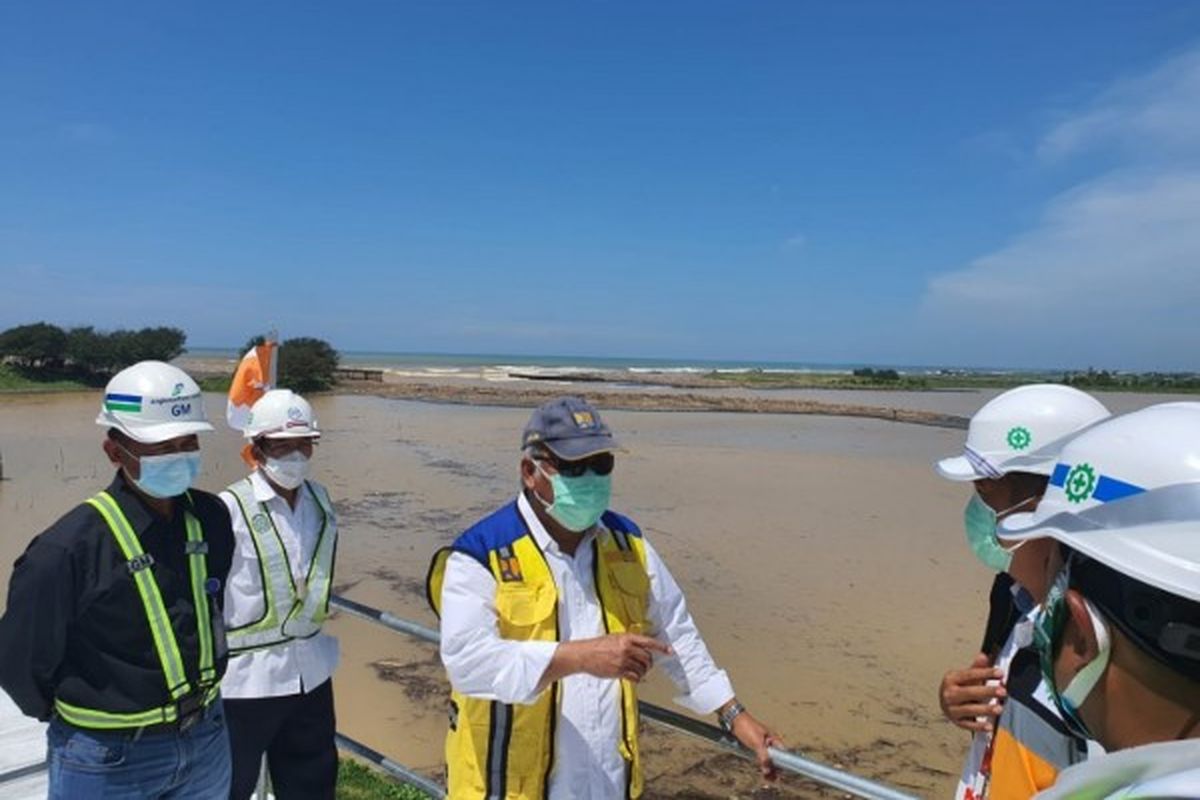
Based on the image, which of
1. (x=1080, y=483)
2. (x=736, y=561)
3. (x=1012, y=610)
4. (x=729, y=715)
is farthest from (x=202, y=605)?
(x=736, y=561)

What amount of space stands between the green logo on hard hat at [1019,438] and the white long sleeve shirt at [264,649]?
9.14ft

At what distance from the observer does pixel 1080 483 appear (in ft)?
3.80

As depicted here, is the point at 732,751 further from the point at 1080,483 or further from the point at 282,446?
the point at 282,446

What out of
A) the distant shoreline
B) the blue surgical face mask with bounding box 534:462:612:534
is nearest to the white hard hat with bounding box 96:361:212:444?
the blue surgical face mask with bounding box 534:462:612:534

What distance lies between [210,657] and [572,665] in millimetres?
1406

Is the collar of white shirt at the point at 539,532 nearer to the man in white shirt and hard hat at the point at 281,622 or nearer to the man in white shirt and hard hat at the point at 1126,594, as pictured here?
the man in white shirt and hard hat at the point at 1126,594

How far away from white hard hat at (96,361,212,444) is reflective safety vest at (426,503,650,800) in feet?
3.91

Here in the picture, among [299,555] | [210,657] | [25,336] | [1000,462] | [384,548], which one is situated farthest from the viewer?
[25,336]

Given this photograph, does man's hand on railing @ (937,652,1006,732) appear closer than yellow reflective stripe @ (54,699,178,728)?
Yes

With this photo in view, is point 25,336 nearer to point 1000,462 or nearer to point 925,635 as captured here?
point 925,635

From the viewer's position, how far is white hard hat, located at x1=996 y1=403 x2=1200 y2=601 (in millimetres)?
1009

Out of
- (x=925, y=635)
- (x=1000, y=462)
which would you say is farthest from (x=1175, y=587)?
(x=925, y=635)

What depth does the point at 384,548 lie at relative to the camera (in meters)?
12.5

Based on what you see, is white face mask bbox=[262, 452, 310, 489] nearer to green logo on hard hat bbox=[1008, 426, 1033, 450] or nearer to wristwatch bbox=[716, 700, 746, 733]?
wristwatch bbox=[716, 700, 746, 733]
